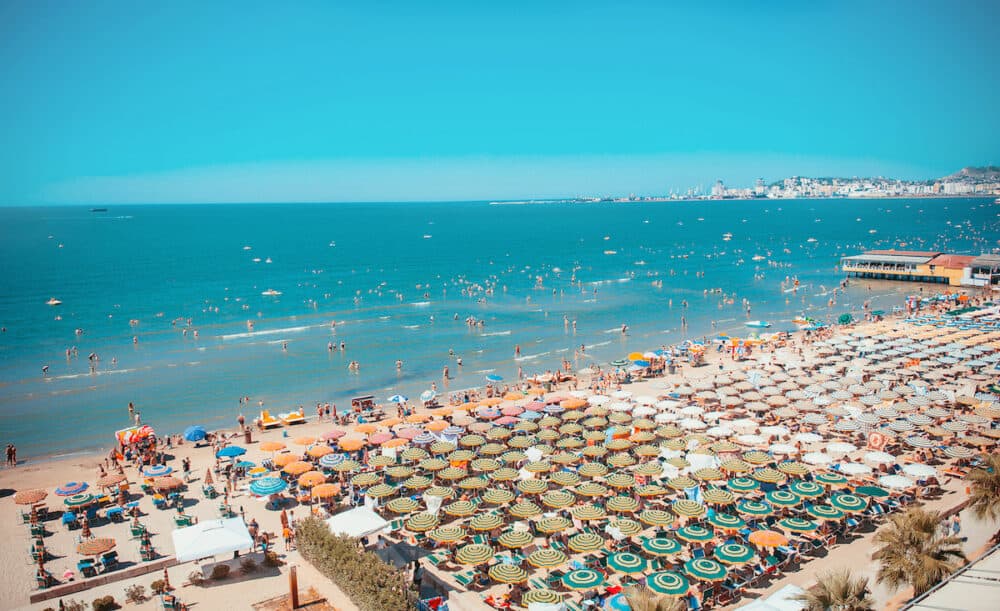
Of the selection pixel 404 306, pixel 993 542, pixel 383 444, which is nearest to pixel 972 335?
pixel 993 542

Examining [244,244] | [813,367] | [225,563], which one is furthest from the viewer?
[244,244]

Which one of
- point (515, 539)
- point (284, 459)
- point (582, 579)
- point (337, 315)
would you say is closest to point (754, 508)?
point (582, 579)

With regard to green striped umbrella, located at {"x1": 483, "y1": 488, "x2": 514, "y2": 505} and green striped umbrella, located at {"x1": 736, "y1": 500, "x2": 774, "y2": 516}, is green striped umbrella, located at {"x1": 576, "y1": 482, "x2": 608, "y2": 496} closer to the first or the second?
green striped umbrella, located at {"x1": 483, "y1": 488, "x2": 514, "y2": 505}

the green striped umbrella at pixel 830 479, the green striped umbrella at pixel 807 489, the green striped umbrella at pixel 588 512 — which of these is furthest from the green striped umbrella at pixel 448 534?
the green striped umbrella at pixel 830 479

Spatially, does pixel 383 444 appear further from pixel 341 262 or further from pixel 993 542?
pixel 341 262

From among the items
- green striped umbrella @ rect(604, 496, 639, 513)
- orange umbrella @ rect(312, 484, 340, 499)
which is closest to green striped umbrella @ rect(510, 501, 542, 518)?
green striped umbrella @ rect(604, 496, 639, 513)

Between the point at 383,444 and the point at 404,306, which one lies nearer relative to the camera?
the point at 383,444

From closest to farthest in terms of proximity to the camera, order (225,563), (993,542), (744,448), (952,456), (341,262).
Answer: (993,542) < (225,563) < (952,456) < (744,448) < (341,262)
